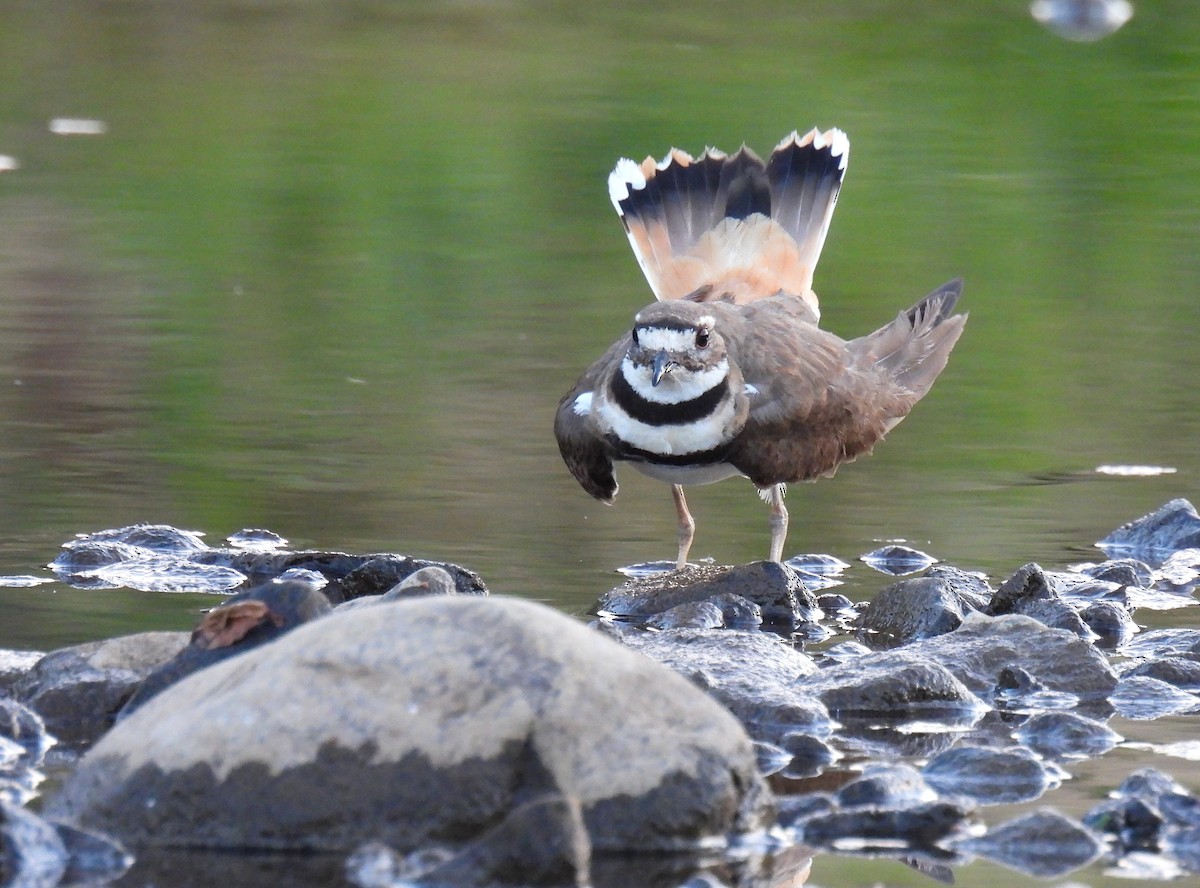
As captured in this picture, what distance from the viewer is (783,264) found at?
7.42m

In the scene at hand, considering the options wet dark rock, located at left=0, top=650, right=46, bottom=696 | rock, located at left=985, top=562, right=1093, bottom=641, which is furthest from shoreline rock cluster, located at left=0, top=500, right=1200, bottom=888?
rock, located at left=985, top=562, right=1093, bottom=641

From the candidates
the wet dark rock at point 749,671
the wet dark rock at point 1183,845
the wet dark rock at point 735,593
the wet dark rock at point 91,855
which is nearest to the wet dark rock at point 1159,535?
the wet dark rock at point 735,593

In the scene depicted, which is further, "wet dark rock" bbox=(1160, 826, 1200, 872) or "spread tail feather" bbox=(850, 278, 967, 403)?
"spread tail feather" bbox=(850, 278, 967, 403)

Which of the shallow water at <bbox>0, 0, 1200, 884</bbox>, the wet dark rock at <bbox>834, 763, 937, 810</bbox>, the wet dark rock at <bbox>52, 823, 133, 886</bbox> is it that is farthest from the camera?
the shallow water at <bbox>0, 0, 1200, 884</bbox>

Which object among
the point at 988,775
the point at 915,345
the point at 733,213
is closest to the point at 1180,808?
the point at 988,775

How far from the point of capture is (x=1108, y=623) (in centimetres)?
563

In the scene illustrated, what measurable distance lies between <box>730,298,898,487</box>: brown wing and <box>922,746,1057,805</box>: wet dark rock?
195 cm

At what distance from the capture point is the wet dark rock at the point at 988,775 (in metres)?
4.23

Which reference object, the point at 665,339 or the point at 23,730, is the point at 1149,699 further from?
the point at 23,730

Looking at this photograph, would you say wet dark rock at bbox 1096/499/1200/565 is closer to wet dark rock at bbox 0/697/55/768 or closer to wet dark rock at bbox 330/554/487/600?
wet dark rock at bbox 330/554/487/600

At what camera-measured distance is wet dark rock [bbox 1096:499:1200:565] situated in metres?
6.48

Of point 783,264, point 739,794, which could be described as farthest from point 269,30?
point 739,794

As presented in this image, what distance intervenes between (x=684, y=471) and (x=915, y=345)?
123cm

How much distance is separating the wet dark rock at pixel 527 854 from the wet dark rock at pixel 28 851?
0.53 metres
